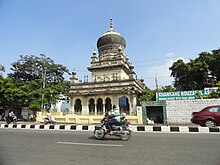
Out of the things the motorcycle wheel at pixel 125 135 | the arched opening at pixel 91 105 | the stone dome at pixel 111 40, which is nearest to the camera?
the motorcycle wheel at pixel 125 135

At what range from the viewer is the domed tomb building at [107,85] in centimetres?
A: 2605

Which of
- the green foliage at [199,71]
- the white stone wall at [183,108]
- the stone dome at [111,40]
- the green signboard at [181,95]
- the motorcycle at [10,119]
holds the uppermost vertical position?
the stone dome at [111,40]

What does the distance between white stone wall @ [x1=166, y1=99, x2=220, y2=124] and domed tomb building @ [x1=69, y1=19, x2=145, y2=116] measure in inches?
346

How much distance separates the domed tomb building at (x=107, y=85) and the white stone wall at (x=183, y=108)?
28.8ft

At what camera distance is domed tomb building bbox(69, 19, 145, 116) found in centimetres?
2605

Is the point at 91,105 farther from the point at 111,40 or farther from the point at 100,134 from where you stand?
the point at 100,134

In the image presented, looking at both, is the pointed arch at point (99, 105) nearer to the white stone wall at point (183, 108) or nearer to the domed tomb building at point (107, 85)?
the domed tomb building at point (107, 85)

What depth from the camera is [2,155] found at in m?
4.46

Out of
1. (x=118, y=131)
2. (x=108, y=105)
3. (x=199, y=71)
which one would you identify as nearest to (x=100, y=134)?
(x=118, y=131)

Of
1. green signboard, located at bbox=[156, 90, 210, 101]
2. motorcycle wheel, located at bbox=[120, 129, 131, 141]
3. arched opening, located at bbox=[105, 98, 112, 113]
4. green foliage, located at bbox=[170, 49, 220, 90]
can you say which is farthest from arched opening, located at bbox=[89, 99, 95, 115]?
motorcycle wheel, located at bbox=[120, 129, 131, 141]

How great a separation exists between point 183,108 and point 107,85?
1499 cm

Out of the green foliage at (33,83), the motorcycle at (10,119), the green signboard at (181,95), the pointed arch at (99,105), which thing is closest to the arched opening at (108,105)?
the pointed arch at (99,105)

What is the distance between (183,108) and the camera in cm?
1525

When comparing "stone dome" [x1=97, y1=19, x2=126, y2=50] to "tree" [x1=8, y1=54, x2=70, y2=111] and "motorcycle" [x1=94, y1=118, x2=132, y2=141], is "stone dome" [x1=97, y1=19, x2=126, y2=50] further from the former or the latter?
"motorcycle" [x1=94, y1=118, x2=132, y2=141]
